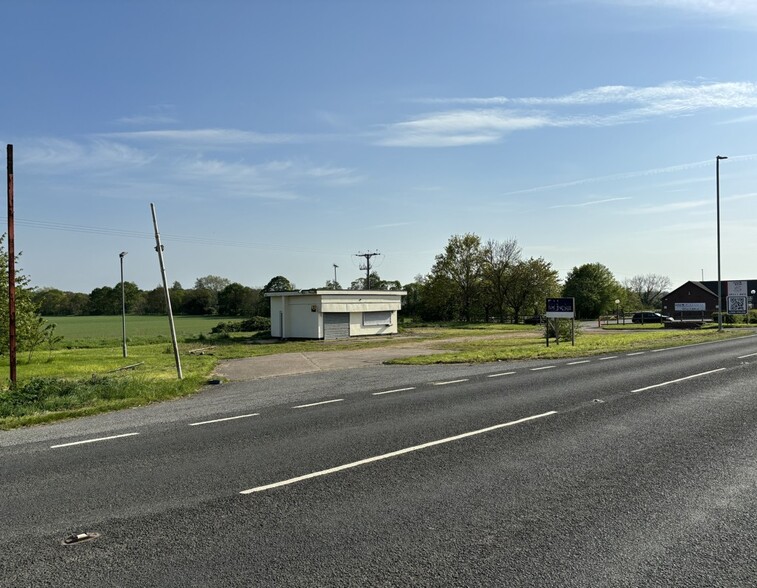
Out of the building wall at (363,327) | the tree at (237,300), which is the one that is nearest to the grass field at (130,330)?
the building wall at (363,327)

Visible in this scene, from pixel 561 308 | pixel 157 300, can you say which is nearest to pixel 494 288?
pixel 561 308

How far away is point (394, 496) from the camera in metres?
5.79

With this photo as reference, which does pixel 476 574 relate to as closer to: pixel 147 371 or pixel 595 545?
pixel 595 545

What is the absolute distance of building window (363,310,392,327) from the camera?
4603 cm

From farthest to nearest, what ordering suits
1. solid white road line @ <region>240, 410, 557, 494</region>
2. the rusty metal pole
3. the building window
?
the building window < the rusty metal pole < solid white road line @ <region>240, 410, 557, 494</region>

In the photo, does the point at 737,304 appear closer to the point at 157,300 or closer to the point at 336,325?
the point at 336,325

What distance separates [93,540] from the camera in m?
4.80

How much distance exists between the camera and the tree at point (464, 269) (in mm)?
76938

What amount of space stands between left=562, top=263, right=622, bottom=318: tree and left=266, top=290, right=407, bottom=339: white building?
164 ft

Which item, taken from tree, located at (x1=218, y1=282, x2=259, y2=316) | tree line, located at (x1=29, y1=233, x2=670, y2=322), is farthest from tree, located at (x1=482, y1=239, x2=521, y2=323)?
tree, located at (x1=218, y1=282, x2=259, y2=316)

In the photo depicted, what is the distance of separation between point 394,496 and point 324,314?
36.5 m

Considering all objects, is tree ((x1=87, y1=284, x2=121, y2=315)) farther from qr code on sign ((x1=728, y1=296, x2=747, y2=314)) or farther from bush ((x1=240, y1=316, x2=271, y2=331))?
qr code on sign ((x1=728, y1=296, x2=747, y2=314))

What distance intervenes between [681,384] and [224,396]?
35.7ft

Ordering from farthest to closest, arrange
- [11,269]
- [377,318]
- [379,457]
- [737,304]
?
[737,304], [377,318], [11,269], [379,457]
